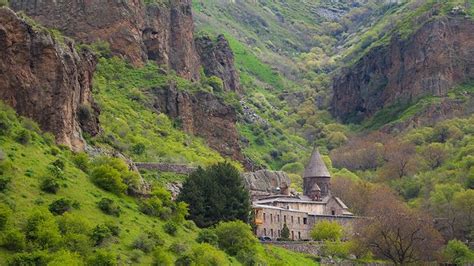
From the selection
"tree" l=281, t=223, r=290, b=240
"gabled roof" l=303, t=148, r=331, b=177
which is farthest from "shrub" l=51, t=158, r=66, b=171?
"gabled roof" l=303, t=148, r=331, b=177

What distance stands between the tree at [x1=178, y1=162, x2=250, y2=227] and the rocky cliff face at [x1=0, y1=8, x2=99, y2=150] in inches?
548

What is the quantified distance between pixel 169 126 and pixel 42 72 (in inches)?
2139

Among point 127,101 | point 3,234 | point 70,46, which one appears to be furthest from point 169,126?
point 3,234

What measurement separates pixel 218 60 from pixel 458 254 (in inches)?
3371

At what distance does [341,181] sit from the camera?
14450 cm

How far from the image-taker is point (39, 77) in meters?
69.4

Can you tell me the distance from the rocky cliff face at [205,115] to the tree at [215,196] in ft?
140

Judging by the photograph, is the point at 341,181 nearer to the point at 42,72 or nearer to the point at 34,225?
the point at 42,72

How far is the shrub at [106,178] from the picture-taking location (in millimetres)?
66688

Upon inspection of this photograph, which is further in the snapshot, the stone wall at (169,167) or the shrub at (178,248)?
the stone wall at (169,167)

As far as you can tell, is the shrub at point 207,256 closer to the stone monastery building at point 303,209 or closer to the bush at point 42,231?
the bush at point 42,231

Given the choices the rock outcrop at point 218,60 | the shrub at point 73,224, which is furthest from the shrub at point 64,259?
the rock outcrop at point 218,60

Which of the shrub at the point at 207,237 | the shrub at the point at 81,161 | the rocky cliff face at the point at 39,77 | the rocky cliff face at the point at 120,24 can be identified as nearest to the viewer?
the rocky cliff face at the point at 39,77

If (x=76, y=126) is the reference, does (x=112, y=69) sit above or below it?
above
